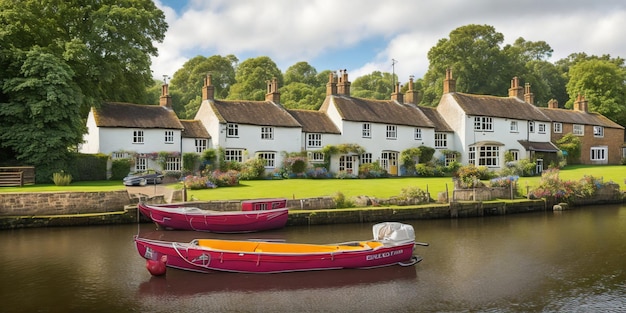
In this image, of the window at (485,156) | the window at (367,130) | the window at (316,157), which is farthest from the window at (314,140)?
the window at (485,156)

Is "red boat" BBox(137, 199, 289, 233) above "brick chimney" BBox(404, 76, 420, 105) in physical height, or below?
below

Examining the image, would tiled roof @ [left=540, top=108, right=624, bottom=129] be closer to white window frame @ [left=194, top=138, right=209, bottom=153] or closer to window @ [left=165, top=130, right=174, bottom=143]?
white window frame @ [left=194, top=138, right=209, bottom=153]

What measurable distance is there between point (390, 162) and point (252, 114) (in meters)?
14.4

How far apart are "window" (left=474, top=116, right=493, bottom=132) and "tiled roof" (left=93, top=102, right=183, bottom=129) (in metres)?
29.5

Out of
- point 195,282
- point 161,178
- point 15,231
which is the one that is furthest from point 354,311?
point 161,178

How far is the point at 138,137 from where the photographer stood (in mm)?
39750

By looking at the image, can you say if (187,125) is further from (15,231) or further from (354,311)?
(354,311)

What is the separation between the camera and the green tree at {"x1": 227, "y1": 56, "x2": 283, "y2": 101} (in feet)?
250

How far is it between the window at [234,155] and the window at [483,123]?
24.5 m

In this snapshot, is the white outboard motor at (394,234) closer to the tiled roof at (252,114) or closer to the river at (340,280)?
the river at (340,280)

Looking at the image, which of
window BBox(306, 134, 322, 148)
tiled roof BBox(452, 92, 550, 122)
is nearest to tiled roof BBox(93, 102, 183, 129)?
window BBox(306, 134, 322, 148)

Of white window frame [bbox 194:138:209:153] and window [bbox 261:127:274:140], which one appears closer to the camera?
white window frame [bbox 194:138:209:153]

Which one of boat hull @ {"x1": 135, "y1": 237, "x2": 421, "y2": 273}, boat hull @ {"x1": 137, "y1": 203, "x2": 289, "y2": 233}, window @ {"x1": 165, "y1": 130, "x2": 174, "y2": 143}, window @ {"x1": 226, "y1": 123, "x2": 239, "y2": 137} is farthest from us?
window @ {"x1": 226, "y1": 123, "x2": 239, "y2": 137}

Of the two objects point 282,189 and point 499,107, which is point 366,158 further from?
point 499,107
